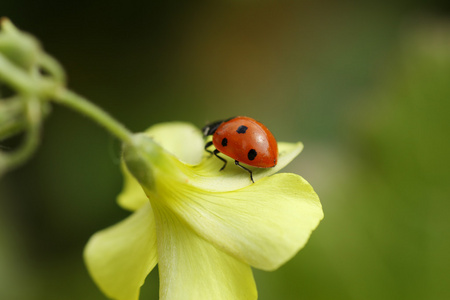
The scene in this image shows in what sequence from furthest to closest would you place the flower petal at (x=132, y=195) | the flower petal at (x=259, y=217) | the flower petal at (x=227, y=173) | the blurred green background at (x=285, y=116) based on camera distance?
the blurred green background at (x=285, y=116) < the flower petal at (x=132, y=195) < the flower petal at (x=227, y=173) < the flower petal at (x=259, y=217)

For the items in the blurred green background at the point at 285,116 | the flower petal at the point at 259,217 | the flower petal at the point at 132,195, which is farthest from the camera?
the blurred green background at the point at 285,116

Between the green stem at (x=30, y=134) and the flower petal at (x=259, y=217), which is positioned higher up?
the green stem at (x=30, y=134)

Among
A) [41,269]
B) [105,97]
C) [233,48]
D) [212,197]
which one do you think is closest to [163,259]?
[212,197]

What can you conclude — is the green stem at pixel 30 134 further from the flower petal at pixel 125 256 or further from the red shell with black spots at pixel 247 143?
the red shell with black spots at pixel 247 143

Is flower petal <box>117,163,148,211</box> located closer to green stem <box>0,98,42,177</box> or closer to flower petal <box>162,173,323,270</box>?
flower petal <box>162,173,323,270</box>

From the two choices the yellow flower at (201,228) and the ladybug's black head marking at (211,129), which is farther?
the ladybug's black head marking at (211,129)

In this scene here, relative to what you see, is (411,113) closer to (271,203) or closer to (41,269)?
(271,203)

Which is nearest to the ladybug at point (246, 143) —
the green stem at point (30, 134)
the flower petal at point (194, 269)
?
the flower petal at point (194, 269)
